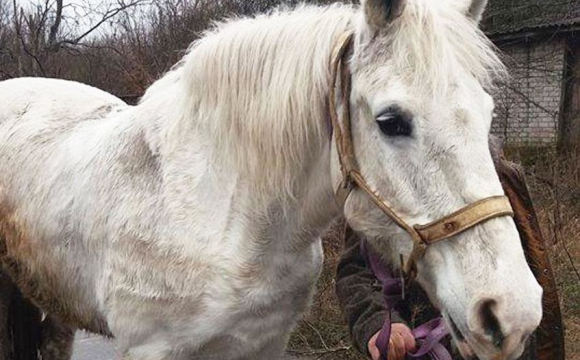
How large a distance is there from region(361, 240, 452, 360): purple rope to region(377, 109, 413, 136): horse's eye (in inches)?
19.5

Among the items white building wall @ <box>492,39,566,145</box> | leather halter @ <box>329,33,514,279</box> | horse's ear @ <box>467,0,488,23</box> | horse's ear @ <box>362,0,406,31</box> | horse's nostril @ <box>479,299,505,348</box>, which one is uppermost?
horse's ear @ <box>362,0,406,31</box>

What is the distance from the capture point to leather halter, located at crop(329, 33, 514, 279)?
1.67 meters

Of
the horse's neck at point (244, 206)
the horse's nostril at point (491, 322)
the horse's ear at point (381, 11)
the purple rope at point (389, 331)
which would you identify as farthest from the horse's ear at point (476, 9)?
the horse's nostril at point (491, 322)

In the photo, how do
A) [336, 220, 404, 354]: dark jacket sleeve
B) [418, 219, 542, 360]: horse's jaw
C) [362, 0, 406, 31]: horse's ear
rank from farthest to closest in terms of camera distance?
1. [336, 220, 404, 354]: dark jacket sleeve
2. [362, 0, 406, 31]: horse's ear
3. [418, 219, 542, 360]: horse's jaw

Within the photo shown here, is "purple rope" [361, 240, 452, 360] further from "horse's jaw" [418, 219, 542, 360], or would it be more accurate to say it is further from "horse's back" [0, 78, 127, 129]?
"horse's back" [0, 78, 127, 129]

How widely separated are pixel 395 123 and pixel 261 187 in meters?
0.57

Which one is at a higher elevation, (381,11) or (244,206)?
(381,11)

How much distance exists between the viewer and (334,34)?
6.83 ft

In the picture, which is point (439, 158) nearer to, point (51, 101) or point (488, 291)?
point (488, 291)

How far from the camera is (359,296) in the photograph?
8.36 ft

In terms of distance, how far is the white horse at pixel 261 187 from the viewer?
1724mm

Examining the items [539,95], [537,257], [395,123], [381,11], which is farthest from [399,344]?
[539,95]

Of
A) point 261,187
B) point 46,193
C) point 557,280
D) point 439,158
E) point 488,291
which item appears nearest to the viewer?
point 488,291

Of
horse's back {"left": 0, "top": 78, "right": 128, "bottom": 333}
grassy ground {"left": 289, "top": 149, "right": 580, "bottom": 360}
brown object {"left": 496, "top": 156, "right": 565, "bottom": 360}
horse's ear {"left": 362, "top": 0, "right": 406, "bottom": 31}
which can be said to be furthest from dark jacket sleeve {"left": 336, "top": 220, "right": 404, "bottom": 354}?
grassy ground {"left": 289, "top": 149, "right": 580, "bottom": 360}
